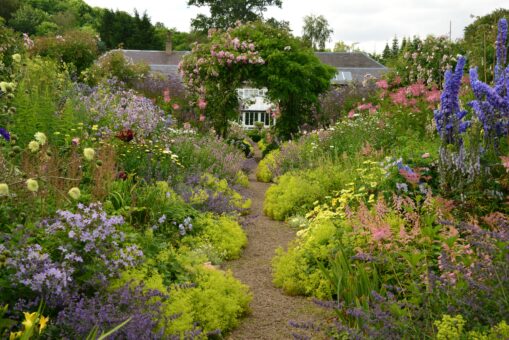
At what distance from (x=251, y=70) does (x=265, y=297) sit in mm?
10744

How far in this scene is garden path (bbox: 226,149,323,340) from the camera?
161 inches

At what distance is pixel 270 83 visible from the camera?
15.0 metres

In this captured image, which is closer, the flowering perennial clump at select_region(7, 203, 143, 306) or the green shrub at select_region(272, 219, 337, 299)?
the flowering perennial clump at select_region(7, 203, 143, 306)

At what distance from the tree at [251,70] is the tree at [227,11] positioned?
2583 centimetres

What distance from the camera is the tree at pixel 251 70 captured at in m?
14.5

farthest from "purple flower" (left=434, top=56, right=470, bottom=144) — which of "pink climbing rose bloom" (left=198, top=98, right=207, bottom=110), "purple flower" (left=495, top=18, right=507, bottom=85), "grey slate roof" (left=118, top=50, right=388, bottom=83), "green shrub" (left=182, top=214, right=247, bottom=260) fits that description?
"grey slate roof" (left=118, top=50, right=388, bottom=83)

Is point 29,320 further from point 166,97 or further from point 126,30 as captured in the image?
point 126,30

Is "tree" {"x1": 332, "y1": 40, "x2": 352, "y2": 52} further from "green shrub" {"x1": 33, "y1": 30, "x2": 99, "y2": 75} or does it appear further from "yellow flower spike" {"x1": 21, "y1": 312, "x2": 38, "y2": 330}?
"yellow flower spike" {"x1": 21, "y1": 312, "x2": 38, "y2": 330}

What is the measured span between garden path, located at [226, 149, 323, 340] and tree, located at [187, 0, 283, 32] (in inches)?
1375

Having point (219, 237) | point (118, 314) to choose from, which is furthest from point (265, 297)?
point (118, 314)

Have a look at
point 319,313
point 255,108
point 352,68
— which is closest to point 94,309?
point 319,313

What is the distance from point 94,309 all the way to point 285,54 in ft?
40.5

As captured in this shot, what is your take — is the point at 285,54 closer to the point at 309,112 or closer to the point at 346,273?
the point at 309,112

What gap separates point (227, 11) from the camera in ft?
133
